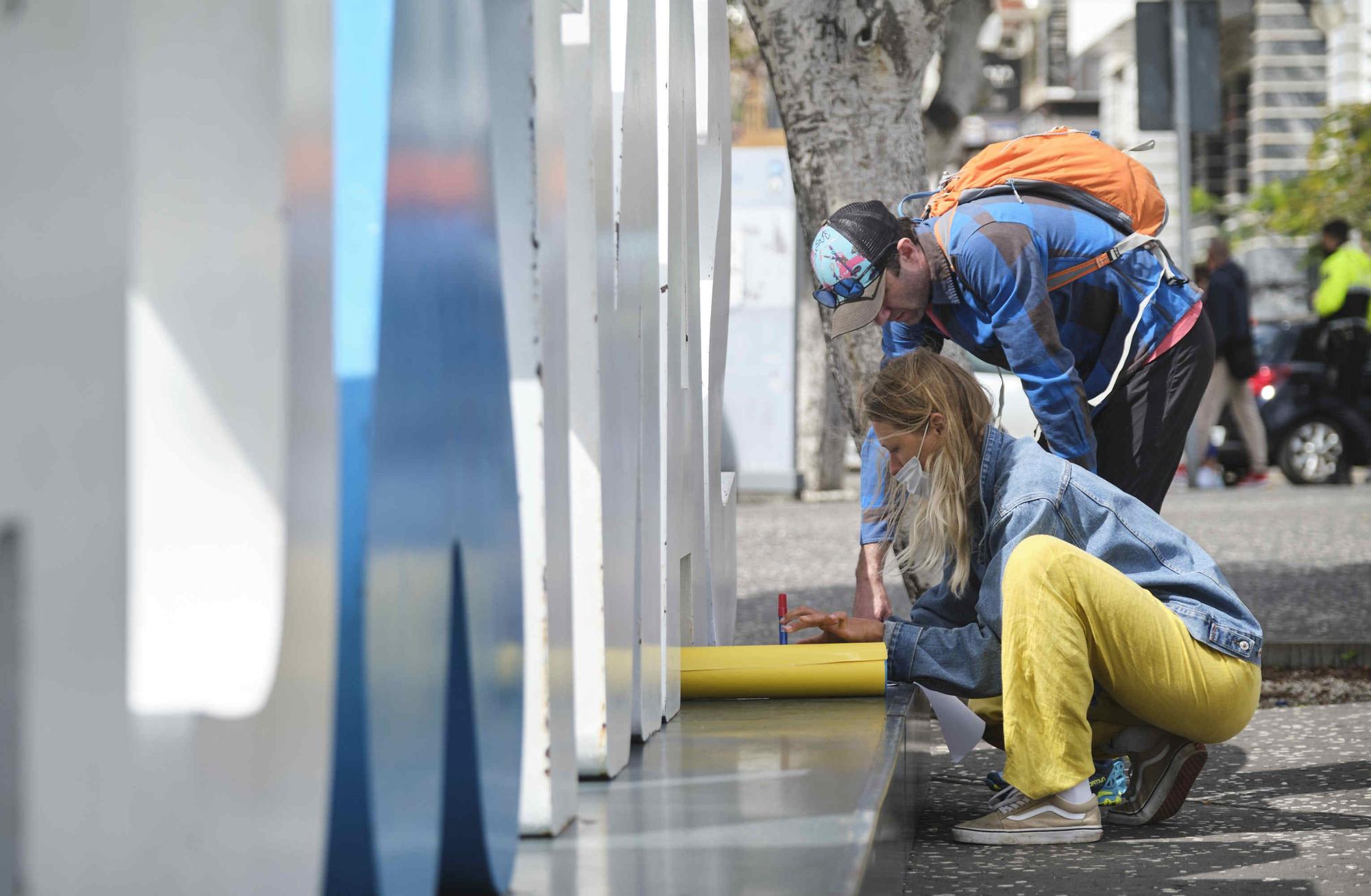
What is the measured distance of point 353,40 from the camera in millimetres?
1860

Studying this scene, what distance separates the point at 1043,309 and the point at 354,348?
2.40 m

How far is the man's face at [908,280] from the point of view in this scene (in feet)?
13.2

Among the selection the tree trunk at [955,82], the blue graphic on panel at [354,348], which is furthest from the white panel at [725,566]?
the tree trunk at [955,82]

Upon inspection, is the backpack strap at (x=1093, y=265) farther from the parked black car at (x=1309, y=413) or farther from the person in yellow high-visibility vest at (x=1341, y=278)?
the person in yellow high-visibility vest at (x=1341, y=278)

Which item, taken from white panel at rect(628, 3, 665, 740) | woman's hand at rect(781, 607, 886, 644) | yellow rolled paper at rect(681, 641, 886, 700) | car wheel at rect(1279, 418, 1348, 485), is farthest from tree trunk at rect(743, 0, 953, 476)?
car wheel at rect(1279, 418, 1348, 485)

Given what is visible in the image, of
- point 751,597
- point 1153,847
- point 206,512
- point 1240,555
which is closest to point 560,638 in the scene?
point 206,512

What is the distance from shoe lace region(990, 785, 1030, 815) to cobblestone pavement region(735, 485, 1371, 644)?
107 centimetres

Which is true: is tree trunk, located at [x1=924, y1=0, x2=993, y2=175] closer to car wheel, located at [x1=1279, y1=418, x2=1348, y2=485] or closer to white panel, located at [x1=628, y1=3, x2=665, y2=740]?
car wheel, located at [x1=1279, y1=418, x2=1348, y2=485]

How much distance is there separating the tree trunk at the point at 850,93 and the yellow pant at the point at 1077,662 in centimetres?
190

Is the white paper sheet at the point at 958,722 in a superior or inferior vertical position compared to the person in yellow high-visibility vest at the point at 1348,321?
inferior

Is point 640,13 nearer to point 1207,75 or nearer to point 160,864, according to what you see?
point 160,864

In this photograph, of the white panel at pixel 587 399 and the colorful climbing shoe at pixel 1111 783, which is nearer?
the white panel at pixel 587 399

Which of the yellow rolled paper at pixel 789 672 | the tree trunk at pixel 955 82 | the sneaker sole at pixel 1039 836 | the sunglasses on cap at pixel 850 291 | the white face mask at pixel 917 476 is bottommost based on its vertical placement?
the sneaker sole at pixel 1039 836

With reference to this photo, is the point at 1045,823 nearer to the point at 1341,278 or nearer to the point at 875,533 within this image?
the point at 875,533
